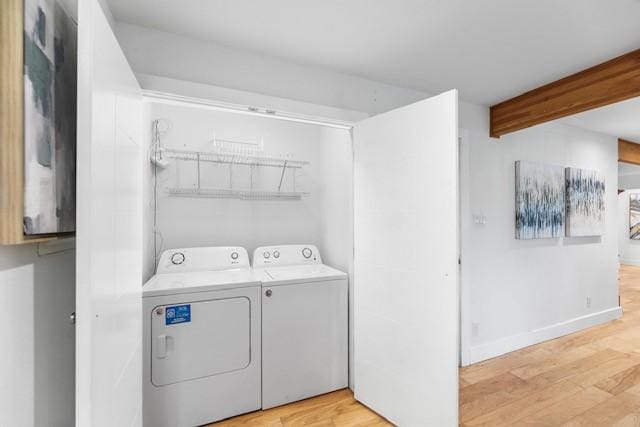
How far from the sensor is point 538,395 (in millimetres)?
2201

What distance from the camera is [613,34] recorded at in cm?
171

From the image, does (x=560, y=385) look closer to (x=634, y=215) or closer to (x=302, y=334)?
(x=302, y=334)

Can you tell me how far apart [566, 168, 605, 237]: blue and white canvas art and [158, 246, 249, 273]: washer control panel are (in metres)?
3.74

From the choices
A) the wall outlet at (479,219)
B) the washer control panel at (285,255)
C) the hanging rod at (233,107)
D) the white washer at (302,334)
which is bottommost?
the white washer at (302,334)

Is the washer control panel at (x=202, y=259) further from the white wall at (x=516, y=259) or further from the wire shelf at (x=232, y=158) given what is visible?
the white wall at (x=516, y=259)

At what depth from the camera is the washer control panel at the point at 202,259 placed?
2254 millimetres

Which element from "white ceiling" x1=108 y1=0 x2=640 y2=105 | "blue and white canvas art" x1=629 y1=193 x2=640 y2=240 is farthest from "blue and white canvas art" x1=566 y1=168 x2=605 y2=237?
"blue and white canvas art" x1=629 y1=193 x2=640 y2=240

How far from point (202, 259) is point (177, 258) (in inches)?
7.4

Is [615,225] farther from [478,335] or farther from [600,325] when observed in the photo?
[478,335]

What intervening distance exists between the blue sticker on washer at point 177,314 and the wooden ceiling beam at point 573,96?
10.3ft

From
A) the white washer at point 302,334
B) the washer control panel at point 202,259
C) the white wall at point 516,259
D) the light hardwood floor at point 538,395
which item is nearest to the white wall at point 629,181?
the white wall at point 516,259

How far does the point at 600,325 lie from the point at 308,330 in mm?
3959

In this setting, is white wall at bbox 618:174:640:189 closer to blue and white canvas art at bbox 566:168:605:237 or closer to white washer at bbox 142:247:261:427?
blue and white canvas art at bbox 566:168:605:237

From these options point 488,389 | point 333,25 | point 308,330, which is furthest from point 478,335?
point 333,25
